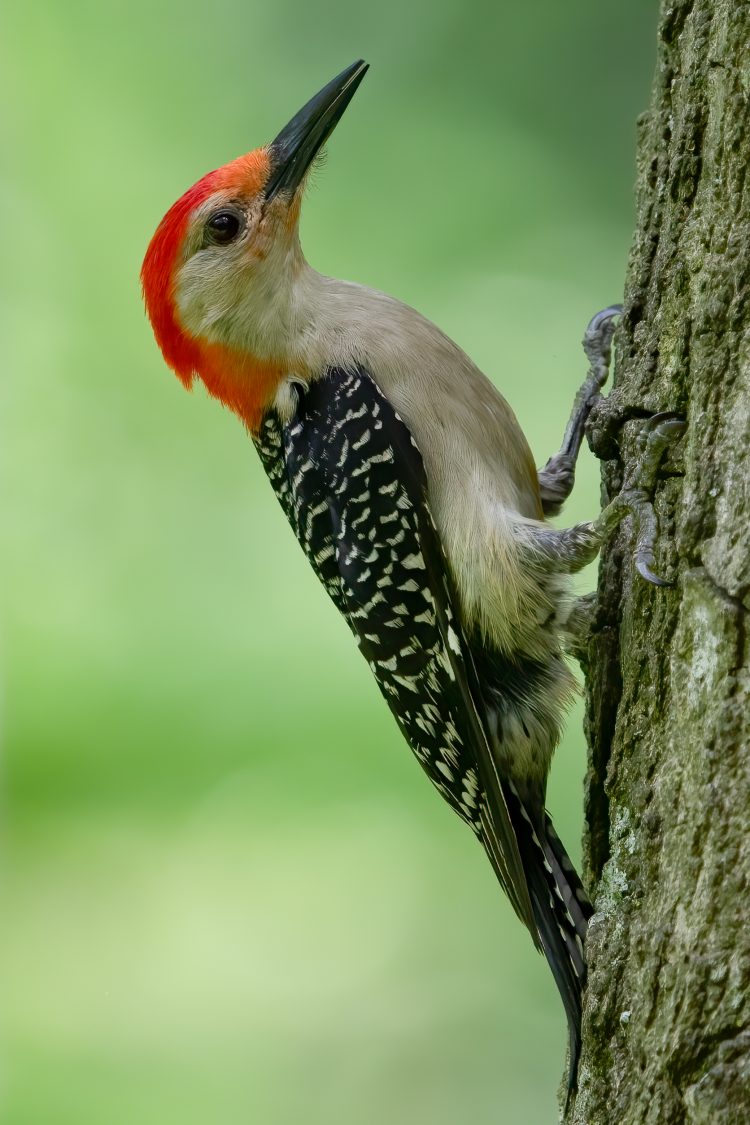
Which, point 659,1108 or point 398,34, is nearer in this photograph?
point 659,1108

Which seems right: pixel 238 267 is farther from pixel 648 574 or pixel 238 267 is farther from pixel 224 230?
pixel 648 574

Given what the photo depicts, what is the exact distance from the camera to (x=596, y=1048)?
2398mm

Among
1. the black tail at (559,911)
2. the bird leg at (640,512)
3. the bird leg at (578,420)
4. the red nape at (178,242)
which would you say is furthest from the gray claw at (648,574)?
the red nape at (178,242)

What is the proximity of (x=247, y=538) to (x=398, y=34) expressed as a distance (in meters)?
2.86

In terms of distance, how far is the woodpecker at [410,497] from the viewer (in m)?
3.04

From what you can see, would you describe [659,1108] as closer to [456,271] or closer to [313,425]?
[313,425]

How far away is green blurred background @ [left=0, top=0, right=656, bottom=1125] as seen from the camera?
5039 millimetres

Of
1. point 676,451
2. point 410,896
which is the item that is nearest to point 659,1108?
point 676,451

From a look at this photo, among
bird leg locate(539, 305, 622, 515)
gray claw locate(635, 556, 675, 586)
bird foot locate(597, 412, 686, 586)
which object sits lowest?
gray claw locate(635, 556, 675, 586)

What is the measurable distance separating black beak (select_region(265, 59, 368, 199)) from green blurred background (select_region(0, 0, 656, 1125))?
1.66 metres

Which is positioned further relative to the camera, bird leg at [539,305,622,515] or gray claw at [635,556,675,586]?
bird leg at [539,305,622,515]

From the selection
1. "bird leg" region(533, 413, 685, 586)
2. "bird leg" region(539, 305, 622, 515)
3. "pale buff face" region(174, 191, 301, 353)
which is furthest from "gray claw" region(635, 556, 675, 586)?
"pale buff face" region(174, 191, 301, 353)

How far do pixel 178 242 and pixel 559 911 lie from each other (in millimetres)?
2338

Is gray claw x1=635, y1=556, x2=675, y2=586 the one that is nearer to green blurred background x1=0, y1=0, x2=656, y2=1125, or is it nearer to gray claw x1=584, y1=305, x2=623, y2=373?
gray claw x1=584, y1=305, x2=623, y2=373
